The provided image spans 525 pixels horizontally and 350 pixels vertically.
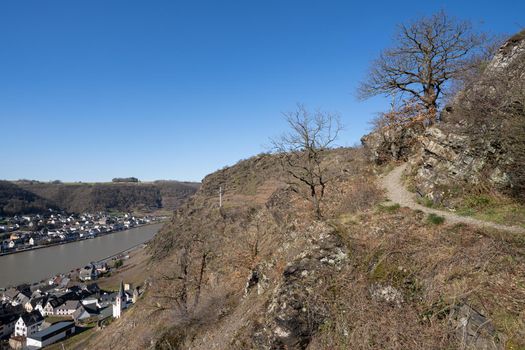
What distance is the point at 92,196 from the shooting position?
15150 centimetres

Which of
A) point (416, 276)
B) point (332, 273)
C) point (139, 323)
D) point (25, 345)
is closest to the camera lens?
point (416, 276)

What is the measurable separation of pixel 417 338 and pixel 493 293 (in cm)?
134

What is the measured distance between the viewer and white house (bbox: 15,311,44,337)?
3675 cm

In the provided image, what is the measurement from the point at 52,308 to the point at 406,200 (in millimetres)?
50445

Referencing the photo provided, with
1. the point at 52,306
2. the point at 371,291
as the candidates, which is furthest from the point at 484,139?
the point at 52,306

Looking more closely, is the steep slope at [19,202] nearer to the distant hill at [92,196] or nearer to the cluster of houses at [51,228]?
the distant hill at [92,196]

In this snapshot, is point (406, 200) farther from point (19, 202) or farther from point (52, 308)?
point (19, 202)

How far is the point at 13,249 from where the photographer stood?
69.3 m

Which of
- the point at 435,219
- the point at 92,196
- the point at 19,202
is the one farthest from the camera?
the point at 92,196

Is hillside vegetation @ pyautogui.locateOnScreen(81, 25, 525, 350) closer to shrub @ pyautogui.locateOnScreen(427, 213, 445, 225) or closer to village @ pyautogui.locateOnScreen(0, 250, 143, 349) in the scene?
shrub @ pyautogui.locateOnScreen(427, 213, 445, 225)

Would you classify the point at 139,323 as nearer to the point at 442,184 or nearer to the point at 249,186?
the point at 442,184

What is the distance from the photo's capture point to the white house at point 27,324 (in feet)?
121

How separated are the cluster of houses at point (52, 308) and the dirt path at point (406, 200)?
32517mm

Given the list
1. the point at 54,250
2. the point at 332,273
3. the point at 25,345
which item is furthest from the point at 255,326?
the point at 54,250
